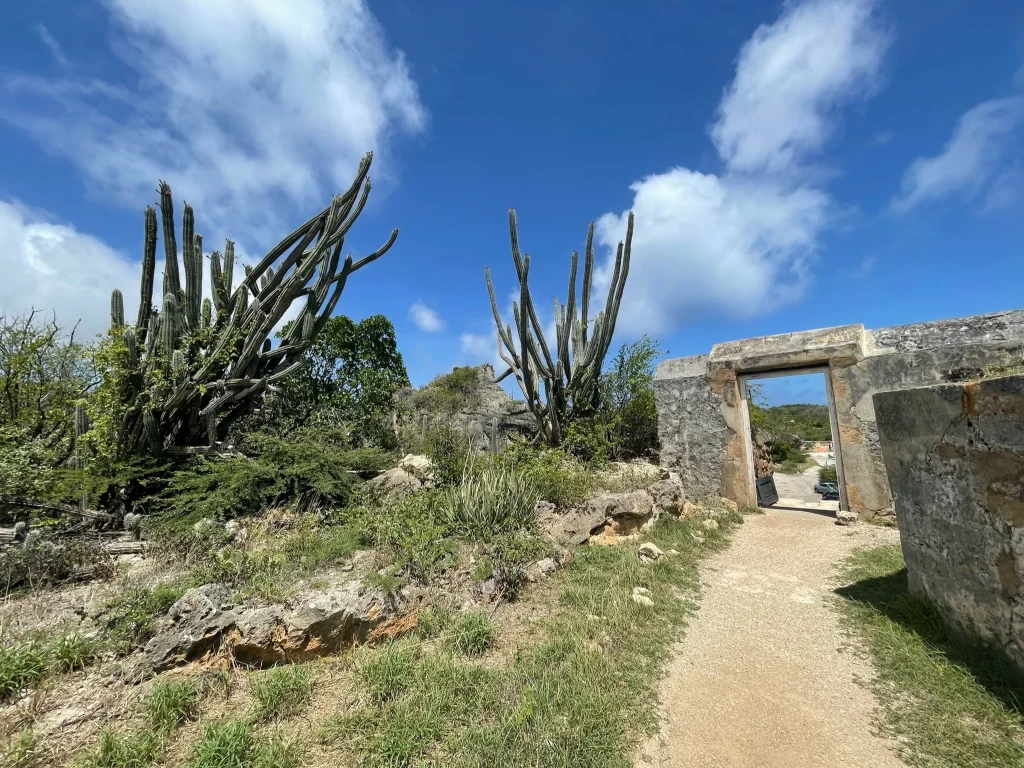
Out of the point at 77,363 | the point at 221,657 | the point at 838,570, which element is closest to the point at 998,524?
the point at 838,570

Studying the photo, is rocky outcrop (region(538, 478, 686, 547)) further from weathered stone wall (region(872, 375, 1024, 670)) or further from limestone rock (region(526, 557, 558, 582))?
weathered stone wall (region(872, 375, 1024, 670))

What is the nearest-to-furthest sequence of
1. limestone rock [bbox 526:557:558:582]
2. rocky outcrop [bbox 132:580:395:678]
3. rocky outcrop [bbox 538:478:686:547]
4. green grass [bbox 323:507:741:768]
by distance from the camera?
green grass [bbox 323:507:741:768] → rocky outcrop [bbox 132:580:395:678] → limestone rock [bbox 526:557:558:582] → rocky outcrop [bbox 538:478:686:547]

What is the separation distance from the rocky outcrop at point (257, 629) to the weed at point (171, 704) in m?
0.26

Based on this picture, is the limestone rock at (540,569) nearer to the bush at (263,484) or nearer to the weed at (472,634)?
the weed at (472,634)

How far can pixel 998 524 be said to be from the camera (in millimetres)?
2625

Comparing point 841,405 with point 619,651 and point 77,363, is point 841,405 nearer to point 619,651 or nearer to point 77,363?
point 619,651

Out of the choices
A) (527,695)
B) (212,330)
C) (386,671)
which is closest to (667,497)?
(527,695)

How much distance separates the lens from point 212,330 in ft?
24.2

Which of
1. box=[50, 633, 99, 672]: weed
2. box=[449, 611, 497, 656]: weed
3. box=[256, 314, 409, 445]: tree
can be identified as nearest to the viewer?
box=[50, 633, 99, 672]: weed

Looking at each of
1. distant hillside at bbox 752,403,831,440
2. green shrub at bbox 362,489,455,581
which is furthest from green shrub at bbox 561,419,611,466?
distant hillside at bbox 752,403,831,440

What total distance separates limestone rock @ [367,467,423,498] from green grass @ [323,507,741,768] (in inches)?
127

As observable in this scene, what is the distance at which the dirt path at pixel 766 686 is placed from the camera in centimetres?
227

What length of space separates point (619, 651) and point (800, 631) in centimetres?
161

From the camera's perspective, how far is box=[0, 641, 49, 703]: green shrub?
98.0 inches
